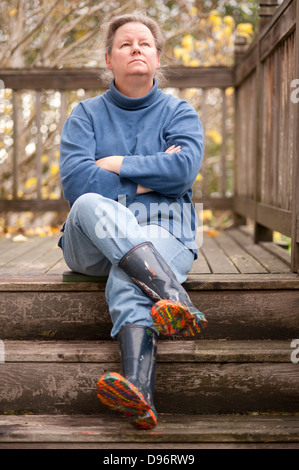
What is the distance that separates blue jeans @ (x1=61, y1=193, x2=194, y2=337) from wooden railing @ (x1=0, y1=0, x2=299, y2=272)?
563 millimetres

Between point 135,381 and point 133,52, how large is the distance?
125cm

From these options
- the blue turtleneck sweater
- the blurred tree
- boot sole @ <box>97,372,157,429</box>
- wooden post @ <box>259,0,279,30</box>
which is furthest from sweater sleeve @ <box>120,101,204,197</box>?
the blurred tree

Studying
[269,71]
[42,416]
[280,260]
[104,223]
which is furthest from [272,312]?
[269,71]

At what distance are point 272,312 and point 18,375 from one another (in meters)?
Answer: 0.98

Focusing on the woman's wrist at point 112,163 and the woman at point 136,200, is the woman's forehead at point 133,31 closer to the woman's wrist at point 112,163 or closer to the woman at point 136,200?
the woman at point 136,200

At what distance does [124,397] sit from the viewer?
1.50m

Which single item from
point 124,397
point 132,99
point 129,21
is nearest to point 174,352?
point 124,397

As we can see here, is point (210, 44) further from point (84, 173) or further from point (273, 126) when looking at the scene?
point (84, 173)

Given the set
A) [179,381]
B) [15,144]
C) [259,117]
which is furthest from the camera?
[15,144]

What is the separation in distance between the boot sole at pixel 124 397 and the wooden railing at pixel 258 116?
948mm

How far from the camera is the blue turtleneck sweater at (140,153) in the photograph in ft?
6.56

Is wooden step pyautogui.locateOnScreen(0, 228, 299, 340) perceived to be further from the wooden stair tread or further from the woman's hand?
the woman's hand

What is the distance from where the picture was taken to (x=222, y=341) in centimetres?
201

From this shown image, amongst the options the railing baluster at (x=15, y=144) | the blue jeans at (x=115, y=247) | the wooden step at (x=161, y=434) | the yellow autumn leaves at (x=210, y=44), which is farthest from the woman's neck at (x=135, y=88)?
the yellow autumn leaves at (x=210, y=44)
